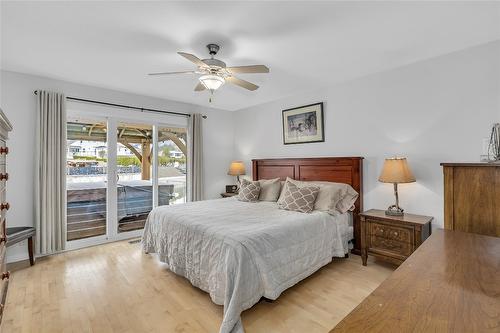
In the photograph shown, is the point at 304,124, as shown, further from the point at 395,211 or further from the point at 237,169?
the point at 395,211

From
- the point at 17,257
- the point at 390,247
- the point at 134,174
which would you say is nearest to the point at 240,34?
the point at 390,247

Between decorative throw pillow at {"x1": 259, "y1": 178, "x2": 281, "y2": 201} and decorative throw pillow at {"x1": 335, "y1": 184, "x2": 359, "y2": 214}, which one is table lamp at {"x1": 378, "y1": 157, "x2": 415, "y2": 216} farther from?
decorative throw pillow at {"x1": 259, "y1": 178, "x2": 281, "y2": 201}

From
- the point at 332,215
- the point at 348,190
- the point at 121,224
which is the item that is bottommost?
the point at 121,224

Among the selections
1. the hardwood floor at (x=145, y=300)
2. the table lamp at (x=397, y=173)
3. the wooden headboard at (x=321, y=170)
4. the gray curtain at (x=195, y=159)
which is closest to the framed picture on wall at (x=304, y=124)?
the wooden headboard at (x=321, y=170)

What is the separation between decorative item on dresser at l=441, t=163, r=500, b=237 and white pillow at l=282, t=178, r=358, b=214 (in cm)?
132

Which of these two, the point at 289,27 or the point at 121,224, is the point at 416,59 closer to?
the point at 289,27

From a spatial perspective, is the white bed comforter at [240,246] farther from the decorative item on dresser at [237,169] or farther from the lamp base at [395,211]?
the decorative item on dresser at [237,169]

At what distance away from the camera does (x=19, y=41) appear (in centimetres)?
242

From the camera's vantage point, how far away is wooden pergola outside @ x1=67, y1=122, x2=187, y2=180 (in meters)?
3.86

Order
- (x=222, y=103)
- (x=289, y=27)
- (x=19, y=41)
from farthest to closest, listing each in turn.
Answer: (x=222, y=103) < (x=19, y=41) < (x=289, y=27)

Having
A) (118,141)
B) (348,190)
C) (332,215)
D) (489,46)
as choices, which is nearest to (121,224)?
(118,141)

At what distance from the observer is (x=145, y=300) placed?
2.33 meters

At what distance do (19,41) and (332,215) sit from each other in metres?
3.86

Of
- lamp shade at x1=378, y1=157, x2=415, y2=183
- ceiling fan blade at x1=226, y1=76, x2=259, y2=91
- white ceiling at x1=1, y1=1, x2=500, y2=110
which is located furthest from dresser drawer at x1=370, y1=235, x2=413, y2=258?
ceiling fan blade at x1=226, y1=76, x2=259, y2=91
